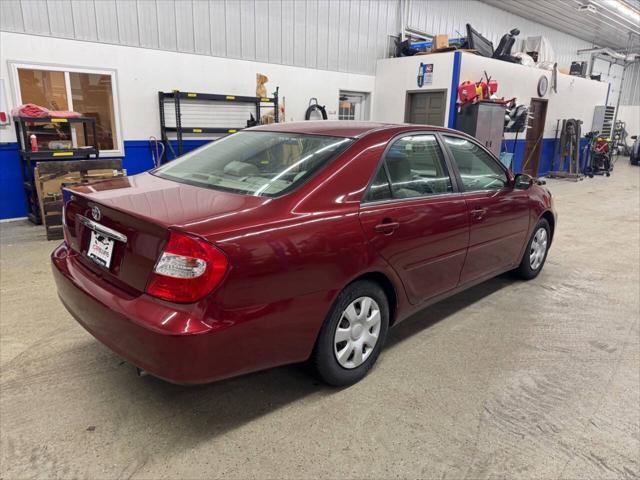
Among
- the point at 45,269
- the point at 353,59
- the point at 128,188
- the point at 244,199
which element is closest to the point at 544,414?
the point at 244,199

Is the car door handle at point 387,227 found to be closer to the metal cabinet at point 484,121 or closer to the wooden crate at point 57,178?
the wooden crate at point 57,178

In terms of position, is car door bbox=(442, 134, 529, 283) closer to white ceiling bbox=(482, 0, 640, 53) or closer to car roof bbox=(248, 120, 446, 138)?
car roof bbox=(248, 120, 446, 138)

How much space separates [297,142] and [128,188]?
92 cm

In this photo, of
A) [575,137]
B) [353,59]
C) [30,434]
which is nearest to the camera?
[30,434]

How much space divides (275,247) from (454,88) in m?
8.39

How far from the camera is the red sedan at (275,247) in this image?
1.78 meters

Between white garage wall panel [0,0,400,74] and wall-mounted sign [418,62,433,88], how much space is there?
112cm

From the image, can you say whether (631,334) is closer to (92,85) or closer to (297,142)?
(297,142)

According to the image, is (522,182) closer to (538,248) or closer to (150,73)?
(538,248)

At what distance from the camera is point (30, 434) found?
2037mm

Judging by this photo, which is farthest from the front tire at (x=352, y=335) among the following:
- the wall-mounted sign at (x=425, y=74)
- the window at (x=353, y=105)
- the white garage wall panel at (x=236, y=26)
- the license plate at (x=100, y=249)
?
the wall-mounted sign at (x=425, y=74)

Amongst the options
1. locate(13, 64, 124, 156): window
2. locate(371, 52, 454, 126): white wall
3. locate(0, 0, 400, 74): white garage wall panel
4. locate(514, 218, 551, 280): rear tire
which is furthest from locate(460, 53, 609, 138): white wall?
locate(13, 64, 124, 156): window

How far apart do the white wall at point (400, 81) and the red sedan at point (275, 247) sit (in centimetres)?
690

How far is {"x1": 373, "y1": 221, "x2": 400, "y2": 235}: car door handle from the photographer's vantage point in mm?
2328
